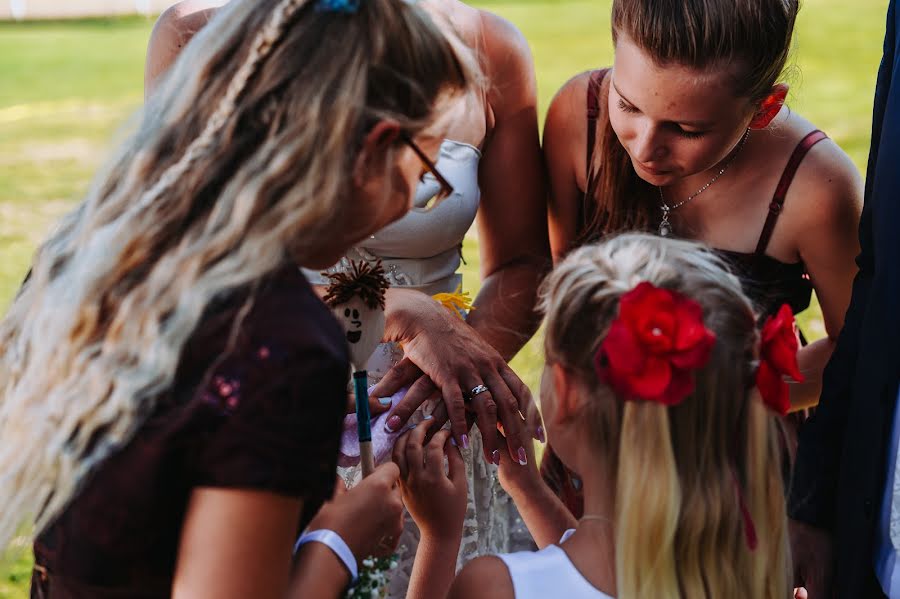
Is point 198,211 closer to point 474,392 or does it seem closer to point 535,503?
point 474,392

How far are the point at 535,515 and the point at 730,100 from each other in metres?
0.94

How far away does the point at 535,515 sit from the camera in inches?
83.4

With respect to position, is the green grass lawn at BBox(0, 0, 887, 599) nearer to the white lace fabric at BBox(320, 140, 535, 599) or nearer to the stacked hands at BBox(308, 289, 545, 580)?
the white lace fabric at BBox(320, 140, 535, 599)

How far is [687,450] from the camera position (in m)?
1.66

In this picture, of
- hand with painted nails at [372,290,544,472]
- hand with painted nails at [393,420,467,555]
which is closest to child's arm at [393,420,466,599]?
hand with painted nails at [393,420,467,555]

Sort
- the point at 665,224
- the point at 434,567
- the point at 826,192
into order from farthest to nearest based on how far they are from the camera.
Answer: the point at 665,224, the point at 826,192, the point at 434,567

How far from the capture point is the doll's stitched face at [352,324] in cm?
184

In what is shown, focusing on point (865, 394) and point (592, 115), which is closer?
point (865, 394)

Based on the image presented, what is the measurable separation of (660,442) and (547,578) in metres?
0.27

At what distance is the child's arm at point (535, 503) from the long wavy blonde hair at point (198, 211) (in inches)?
33.6

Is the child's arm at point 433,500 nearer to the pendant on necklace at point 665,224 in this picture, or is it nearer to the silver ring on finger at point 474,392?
the silver ring on finger at point 474,392

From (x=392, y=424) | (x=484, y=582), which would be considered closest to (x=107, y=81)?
(x=392, y=424)

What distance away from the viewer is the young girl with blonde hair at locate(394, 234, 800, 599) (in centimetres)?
163

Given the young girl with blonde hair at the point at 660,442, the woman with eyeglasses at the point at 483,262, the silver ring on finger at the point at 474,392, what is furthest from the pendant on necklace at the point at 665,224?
the young girl with blonde hair at the point at 660,442
